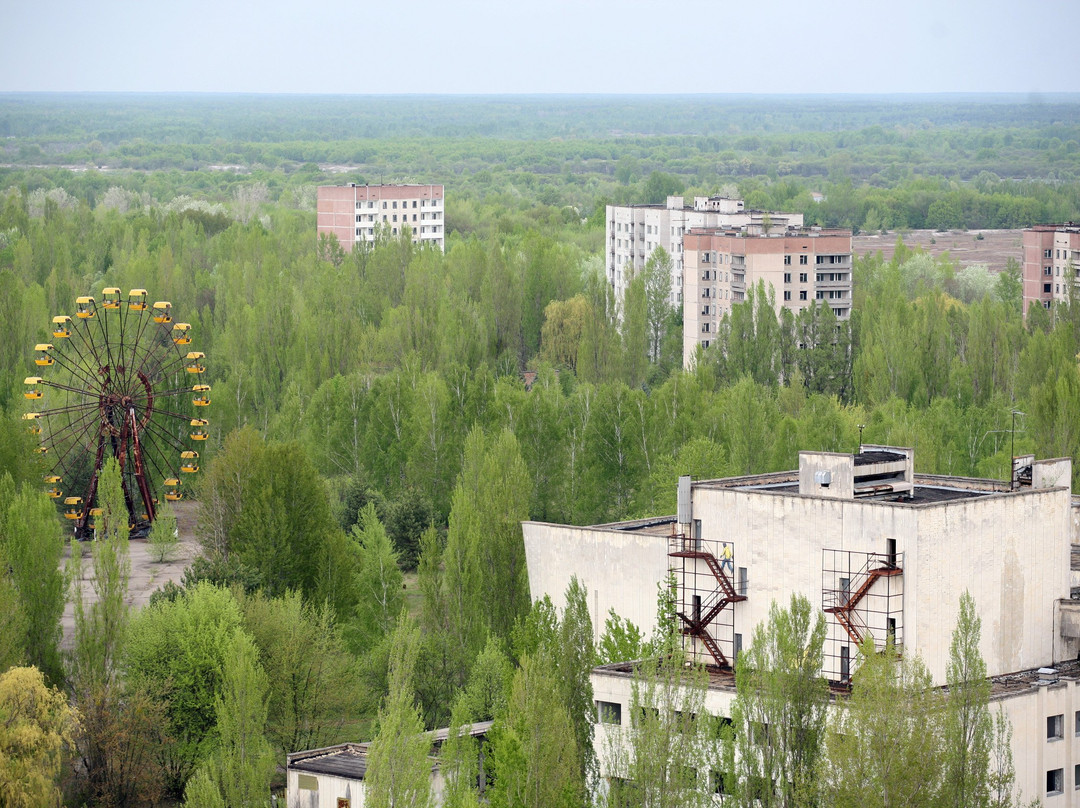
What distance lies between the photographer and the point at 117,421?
39344 mm

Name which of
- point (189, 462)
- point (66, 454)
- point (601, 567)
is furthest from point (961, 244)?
point (601, 567)

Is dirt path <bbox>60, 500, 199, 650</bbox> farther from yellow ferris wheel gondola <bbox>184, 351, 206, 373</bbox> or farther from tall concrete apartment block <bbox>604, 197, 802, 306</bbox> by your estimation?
tall concrete apartment block <bbox>604, 197, 802, 306</bbox>

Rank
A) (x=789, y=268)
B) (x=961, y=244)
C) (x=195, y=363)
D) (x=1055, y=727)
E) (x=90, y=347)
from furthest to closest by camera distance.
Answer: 1. (x=961, y=244)
2. (x=789, y=268)
3. (x=195, y=363)
4. (x=90, y=347)
5. (x=1055, y=727)

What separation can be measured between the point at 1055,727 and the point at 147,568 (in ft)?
73.4

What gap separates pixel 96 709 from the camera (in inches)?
928

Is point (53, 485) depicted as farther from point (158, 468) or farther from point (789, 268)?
point (789, 268)

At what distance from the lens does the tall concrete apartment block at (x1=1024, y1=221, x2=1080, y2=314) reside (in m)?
67.5

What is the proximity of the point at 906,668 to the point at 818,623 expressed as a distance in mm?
1004

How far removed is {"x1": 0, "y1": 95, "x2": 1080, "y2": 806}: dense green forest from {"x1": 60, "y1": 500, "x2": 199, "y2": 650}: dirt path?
0.95 metres

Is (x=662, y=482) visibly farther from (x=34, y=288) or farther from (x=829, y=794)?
(x=34, y=288)

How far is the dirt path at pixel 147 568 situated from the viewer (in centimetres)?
3403

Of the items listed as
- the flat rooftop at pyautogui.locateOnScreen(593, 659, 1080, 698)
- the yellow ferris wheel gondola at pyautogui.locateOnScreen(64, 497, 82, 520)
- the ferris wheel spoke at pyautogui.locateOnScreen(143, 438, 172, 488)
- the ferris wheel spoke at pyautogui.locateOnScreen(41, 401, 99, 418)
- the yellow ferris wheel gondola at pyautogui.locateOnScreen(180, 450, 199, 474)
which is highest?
the ferris wheel spoke at pyautogui.locateOnScreen(41, 401, 99, 418)

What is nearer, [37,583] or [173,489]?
[37,583]

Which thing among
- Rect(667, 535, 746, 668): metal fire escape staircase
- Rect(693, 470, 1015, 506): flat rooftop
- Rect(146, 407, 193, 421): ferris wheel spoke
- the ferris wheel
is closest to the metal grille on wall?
Rect(693, 470, 1015, 506): flat rooftop
